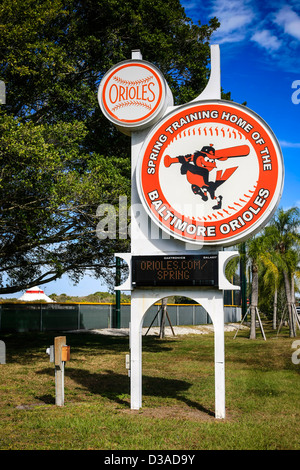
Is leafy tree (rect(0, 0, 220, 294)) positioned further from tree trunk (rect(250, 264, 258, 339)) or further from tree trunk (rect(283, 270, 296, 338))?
tree trunk (rect(283, 270, 296, 338))

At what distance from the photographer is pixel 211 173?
9250 mm

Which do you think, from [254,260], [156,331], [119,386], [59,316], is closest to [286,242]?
[254,260]

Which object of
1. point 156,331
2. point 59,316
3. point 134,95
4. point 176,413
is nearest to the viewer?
point 176,413

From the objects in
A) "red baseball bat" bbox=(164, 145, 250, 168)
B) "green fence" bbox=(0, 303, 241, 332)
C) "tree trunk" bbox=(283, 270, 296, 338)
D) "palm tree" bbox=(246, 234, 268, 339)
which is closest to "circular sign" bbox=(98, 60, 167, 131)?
"red baseball bat" bbox=(164, 145, 250, 168)

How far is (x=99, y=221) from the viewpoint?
603 inches

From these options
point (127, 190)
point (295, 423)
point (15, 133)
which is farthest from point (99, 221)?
point (295, 423)

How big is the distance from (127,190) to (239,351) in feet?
26.9

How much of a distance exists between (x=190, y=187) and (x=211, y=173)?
0.49 m

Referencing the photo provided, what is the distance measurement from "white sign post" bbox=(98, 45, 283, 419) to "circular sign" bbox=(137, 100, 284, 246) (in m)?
0.02

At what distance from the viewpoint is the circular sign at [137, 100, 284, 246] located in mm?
8969

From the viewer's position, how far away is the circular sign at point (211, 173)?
8969mm

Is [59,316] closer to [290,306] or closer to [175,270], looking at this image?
[290,306]
